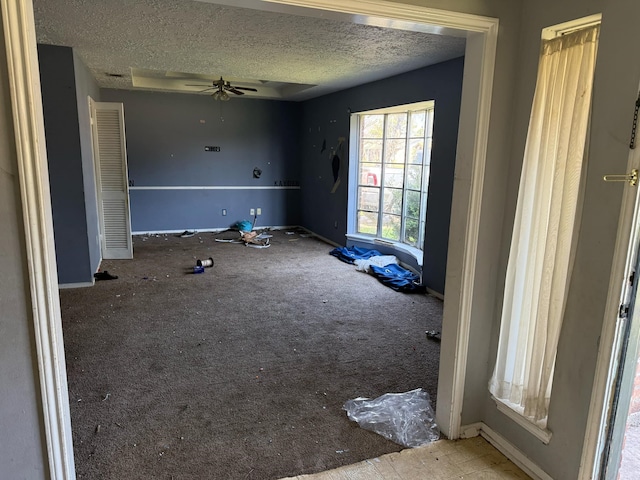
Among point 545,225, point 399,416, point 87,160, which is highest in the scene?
point 87,160

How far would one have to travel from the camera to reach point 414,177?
5621 millimetres

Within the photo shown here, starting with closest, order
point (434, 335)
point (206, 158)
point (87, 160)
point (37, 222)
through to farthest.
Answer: point (37, 222) < point (434, 335) < point (87, 160) < point (206, 158)

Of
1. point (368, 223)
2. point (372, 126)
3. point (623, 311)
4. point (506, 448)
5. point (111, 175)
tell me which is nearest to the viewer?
point (623, 311)

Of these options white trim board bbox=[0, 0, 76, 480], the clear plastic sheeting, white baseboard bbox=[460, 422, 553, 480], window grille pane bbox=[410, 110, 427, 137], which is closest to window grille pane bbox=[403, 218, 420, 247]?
window grille pane bbox=[410, 110, 427, 137]

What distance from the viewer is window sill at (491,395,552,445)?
6.46 feet

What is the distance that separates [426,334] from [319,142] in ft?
15.5

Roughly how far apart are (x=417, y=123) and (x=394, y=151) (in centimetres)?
57

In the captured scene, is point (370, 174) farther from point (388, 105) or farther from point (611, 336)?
point (611, 336)

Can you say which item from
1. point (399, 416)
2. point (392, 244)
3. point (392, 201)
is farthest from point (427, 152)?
point (399, 416)

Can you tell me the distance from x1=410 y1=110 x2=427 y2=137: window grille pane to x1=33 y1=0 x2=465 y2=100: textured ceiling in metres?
0.60

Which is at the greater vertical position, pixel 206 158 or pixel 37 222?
pixel 206 158

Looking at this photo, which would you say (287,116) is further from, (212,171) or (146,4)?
(146,4)

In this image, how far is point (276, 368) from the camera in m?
3.11

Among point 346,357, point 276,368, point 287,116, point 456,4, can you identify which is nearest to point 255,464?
point 276,368
